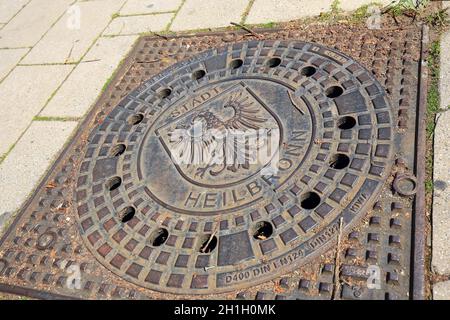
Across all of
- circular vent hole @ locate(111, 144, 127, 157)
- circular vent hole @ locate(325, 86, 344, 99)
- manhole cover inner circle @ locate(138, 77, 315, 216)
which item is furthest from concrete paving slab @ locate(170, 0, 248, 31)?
circular vent hole @ locate(111, 144, 127, 157)

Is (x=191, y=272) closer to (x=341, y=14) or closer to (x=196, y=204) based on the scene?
(x=196, y=204)

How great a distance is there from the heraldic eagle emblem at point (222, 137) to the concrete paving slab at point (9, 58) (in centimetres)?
231

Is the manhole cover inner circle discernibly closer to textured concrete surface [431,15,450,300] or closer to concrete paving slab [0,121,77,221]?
textured concrete surface [431,15,450,300]

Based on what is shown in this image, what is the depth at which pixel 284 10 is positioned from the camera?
359 centimetres

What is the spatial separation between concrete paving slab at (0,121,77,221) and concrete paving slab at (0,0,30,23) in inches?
92.8

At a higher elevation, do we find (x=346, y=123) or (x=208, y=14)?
(x=208, y=14)

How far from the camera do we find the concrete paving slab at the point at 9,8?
16.3ft

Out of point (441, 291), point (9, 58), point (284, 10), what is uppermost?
point (284, 10)

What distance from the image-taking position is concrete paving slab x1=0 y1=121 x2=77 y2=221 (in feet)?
9.41

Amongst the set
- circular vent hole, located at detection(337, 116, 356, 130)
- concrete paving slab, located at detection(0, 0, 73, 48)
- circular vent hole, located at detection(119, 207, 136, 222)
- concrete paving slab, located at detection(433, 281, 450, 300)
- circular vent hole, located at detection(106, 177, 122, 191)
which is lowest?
concrete paving slab, located at detection(433, 281, 450, 300)

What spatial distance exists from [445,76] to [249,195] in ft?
4.81

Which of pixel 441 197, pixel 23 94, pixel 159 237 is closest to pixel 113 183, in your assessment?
pixel 159 237

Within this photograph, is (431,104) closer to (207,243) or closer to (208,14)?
(207,243)
